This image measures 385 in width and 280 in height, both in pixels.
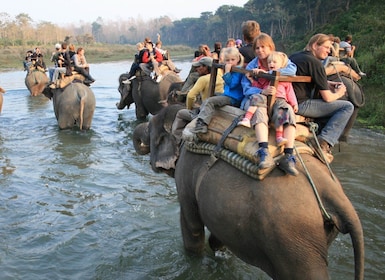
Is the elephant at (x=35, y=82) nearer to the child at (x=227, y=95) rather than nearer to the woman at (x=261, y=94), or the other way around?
the child at (x=227, y=95)

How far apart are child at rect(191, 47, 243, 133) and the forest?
8.57 meters

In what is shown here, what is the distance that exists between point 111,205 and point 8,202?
1531 millimetres

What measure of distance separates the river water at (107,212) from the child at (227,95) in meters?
1.67

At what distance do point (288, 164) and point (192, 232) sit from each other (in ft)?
5.38

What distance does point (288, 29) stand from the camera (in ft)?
187

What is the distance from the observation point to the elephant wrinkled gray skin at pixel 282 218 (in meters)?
2.57

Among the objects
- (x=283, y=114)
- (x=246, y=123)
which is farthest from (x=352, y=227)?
(x=246, y=123)

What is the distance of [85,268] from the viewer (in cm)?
459

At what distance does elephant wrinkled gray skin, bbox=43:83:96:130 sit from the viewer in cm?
1033

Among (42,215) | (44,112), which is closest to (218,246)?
(42,215)

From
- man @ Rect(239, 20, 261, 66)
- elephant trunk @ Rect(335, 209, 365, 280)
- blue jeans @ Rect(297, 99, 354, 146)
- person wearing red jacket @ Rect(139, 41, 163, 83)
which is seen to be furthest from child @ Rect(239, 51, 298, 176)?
person wearing red jacket @ Rect(139, 41, 163, 83)

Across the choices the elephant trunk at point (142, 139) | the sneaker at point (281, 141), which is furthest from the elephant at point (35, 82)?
the sneaker at point (281, 141)

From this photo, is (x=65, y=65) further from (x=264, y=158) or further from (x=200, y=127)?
→ (x=264, y=158)

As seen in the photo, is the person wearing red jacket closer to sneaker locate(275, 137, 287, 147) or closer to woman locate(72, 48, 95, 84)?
woman locate(72, 48, 95, 84)
